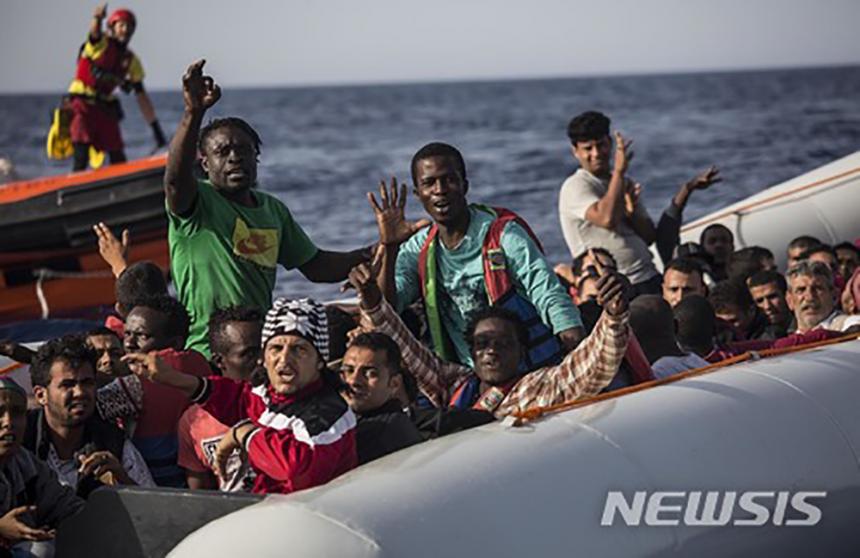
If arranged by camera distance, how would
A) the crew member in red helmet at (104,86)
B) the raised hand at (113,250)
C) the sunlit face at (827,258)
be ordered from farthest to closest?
the crew member in red helmet at (104,86) < the sunlit face at (827,258) < the raised hand at (113,250)

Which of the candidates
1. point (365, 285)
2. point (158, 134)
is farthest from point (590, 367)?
point (158, 134)

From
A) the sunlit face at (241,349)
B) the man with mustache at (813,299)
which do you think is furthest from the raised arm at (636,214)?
the sunlit face at (241,349)

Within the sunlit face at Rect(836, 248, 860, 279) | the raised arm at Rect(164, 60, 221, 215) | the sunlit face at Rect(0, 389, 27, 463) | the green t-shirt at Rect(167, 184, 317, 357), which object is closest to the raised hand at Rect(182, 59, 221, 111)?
the raised arm at Rect(164, 60, 221, 215)

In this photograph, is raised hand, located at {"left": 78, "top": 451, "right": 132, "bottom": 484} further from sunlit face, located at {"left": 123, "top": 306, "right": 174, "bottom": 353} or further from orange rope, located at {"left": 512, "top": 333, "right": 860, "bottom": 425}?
orange rope, located at {"left": 512, "top": 333, "right": 860, "bottom": 425}

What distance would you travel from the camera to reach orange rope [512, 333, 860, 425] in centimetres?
420

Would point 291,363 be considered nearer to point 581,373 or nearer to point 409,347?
point 581,373

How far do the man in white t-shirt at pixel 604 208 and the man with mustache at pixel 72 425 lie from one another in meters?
3.11

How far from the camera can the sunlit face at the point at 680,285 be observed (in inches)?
259

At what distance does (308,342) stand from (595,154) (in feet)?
10.6

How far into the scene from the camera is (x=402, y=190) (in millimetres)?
5332

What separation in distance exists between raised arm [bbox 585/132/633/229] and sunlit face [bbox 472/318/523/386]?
2.27 meters

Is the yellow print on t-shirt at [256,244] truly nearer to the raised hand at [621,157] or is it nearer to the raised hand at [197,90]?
the raised hand at [197,90]

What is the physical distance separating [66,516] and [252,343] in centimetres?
87

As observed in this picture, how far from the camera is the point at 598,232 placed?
7.34 m
